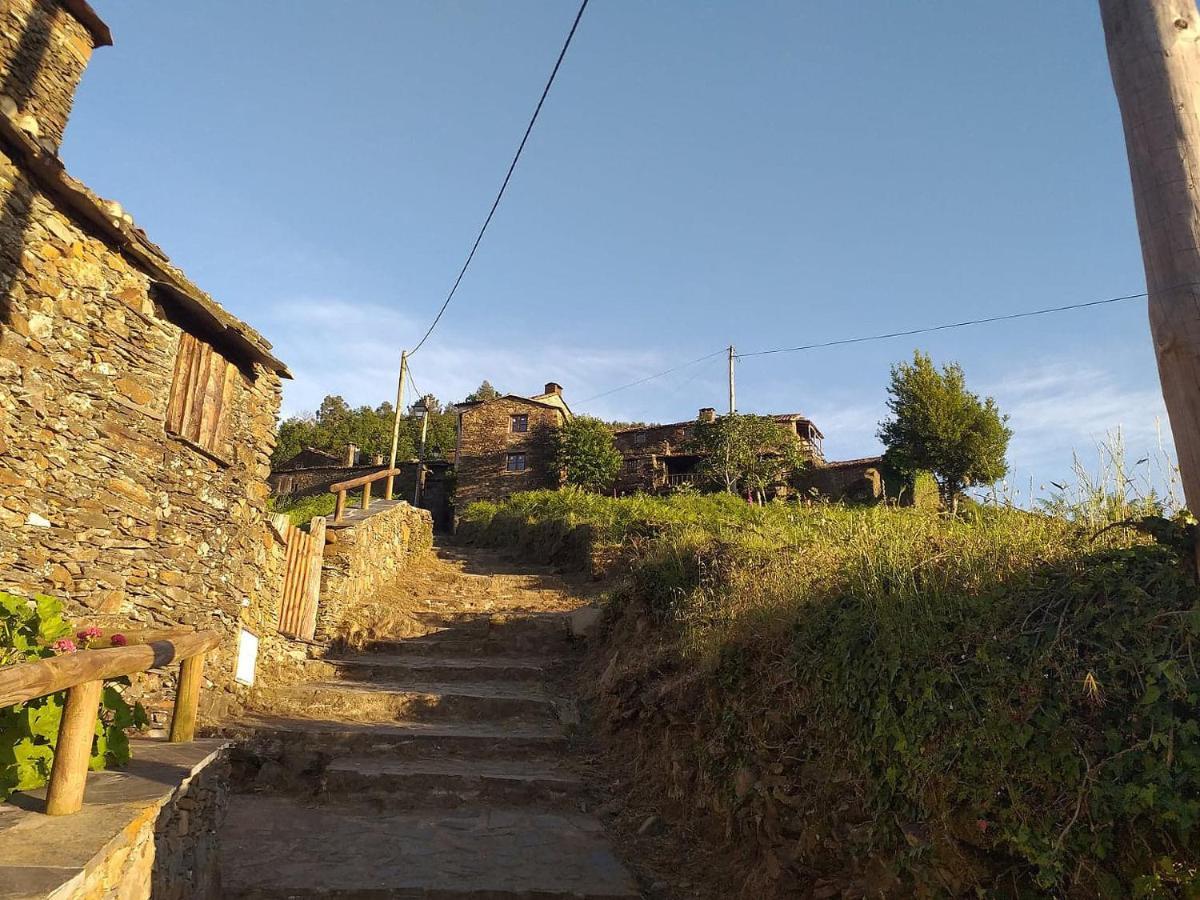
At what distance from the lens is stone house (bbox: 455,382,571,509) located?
2903 cm

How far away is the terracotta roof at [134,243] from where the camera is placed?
477 centimetres

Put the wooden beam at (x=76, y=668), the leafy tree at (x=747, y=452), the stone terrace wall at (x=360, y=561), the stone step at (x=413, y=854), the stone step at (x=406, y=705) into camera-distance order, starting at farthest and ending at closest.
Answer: the leafy tree at (x=747, y=452)
the stone terrace wall at (x=360, y=561)
the stone step at (x=406, y=705)
the stone step at (x=413, y=854)
the wooden beam at (x=76, y=668)

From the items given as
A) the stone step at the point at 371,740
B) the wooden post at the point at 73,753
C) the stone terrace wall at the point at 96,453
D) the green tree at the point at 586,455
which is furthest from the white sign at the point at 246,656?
the green tree at the point at 586,455

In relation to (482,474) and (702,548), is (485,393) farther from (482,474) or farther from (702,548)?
(702,548)

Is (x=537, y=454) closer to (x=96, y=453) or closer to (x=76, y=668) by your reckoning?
(x=96, y=453)

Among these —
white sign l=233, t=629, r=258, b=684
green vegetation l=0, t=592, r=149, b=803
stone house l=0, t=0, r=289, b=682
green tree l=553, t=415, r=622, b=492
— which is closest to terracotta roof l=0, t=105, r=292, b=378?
stone house l=0, t=0, r=289, b=682

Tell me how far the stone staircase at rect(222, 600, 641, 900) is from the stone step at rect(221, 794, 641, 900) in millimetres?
11

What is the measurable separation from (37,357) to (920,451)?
2701cm

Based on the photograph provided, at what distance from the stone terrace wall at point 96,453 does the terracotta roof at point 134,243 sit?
0.11 meters

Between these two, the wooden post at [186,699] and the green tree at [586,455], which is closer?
the wooden post at [186,699]

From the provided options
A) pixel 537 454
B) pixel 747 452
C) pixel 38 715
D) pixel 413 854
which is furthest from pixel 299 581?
pixel 537 454

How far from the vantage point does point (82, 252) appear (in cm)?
523

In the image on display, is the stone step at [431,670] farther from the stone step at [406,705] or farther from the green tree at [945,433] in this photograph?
the green tree at [945,433]

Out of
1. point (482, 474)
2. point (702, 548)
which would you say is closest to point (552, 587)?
point (702, 548)
